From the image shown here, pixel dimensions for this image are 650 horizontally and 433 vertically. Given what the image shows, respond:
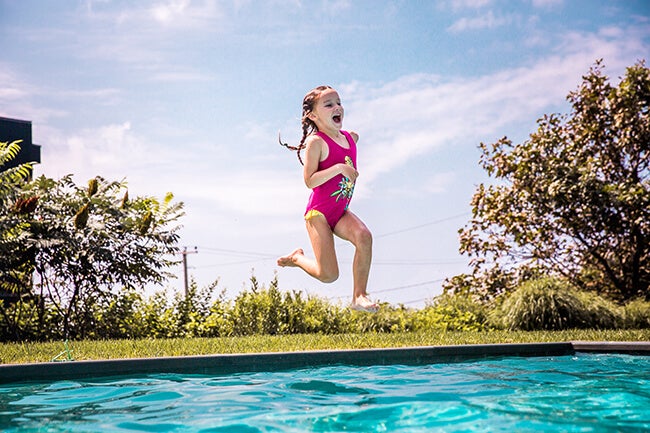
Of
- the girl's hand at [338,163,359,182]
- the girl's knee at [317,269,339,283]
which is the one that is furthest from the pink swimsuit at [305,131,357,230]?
the girl's knee at [317,269,339,283]

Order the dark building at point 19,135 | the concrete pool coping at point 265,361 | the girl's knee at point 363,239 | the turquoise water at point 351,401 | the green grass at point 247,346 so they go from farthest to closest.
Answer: the dark building at point 19,135 < the green grass at point 247,346 < the concrete pool coping at point 265,361 < the girl's knee at point 363,239 < the turquoise water at point 351,401

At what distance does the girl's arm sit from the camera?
15.4 feet

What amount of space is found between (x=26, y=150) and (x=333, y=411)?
54.6ft

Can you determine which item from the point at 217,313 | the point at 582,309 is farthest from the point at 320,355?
the point at 582,309

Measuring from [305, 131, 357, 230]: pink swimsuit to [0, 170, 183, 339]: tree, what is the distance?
572 cm

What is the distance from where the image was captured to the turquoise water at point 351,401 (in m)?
3.33

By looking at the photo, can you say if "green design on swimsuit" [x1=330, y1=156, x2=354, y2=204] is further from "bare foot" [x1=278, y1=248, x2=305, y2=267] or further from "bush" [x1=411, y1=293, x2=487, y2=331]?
"bush" [x1=411, y1=293, x2=487, y2=331]

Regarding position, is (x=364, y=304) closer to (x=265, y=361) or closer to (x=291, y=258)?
(x=291, y=258)

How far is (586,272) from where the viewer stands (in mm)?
14016

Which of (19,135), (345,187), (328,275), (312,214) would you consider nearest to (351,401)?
(328,275)

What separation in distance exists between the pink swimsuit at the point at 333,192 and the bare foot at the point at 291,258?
1.37 ft

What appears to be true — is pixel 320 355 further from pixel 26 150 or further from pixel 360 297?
pixel 26 150

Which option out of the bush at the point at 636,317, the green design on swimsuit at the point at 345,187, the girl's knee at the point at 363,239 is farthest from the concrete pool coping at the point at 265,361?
the bush at the point at 636,317

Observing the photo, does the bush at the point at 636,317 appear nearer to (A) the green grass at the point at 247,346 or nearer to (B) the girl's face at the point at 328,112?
(A) the green grass at the point at 247,346
